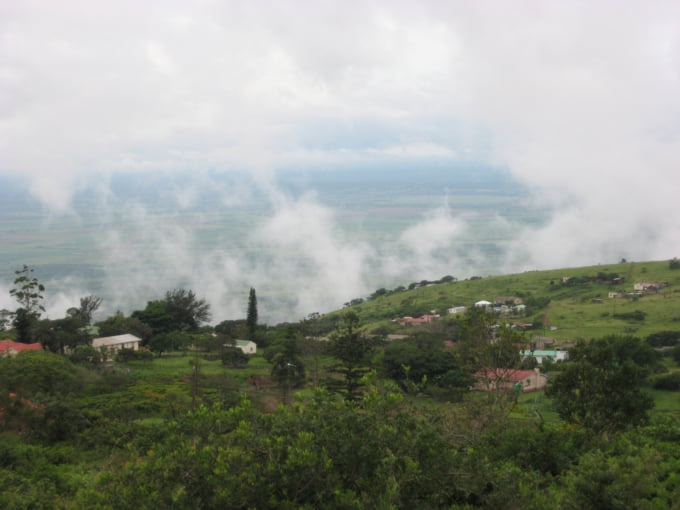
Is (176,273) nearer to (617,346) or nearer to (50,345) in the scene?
(50,345)

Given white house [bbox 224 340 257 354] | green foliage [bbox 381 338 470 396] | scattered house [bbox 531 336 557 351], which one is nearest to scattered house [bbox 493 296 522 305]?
scattered house [bbox 531 336 557 351]

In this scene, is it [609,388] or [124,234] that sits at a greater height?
[124,234]

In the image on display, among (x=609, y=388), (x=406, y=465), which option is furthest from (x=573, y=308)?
(x=406, y=465)

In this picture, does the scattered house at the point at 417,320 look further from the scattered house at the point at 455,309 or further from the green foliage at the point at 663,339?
the green foliage at the point at 663,339

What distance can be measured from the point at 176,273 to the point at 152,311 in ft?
217

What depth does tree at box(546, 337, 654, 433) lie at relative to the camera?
1482cm

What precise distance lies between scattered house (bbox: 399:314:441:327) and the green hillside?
815 mm

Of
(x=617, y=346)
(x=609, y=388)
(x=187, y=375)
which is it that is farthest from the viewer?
(x=617, y=346)

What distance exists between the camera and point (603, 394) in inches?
602

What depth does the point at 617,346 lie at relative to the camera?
3219cm

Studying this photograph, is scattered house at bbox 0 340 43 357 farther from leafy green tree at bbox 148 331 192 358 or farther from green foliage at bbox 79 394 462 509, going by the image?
green foliage at bbox 79 394 462 509

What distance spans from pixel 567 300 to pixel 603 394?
48946mm

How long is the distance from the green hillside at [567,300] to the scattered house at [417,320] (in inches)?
32.1

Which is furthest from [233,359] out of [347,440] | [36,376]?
[347,440]
